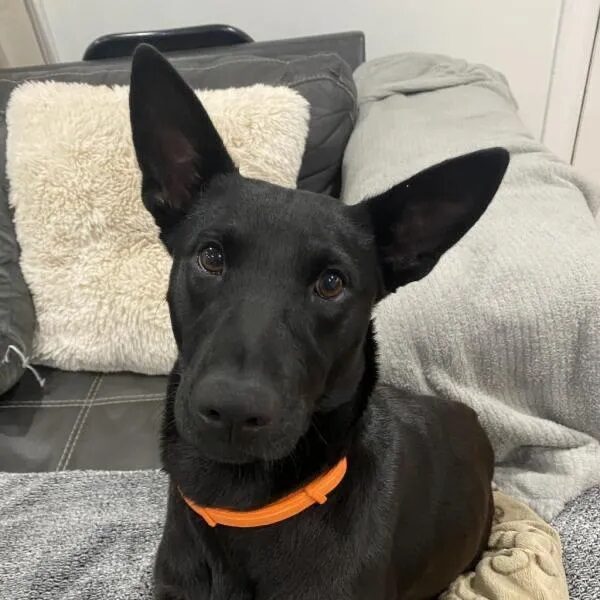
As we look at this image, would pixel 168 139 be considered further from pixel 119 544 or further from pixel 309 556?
pixel 119 544

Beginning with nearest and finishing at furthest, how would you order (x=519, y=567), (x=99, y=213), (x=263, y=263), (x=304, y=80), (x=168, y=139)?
(x=263, y=263) → (x=168, y=139) → (x=519, y=567) → (x=99, y=213) → (x=304, y=80)

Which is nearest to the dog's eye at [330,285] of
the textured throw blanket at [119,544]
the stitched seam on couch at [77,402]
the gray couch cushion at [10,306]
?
the textured throw blanket at [119,544]

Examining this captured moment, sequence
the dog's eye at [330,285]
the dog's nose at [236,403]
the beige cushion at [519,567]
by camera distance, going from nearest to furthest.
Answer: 1. the dog's nose at [236,403]
2. the dog's eye at [330,285]
3. the beige cushion at [519,567]

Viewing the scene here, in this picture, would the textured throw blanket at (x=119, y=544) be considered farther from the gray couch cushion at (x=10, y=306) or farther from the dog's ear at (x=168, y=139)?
the dog's ear at (x=168, y=139)

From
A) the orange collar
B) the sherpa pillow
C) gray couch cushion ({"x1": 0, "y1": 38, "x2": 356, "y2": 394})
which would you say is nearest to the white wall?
gray couch cushion ({"x1": 0, "y1": 38, "x2": 356, "y2": 394})

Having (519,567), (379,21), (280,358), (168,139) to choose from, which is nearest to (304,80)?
(379,21)

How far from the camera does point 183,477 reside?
103 cm

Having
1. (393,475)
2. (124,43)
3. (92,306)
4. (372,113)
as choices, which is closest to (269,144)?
(372,113)

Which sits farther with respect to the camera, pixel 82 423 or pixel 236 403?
pixel 82 423

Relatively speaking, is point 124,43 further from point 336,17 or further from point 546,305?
point 546,305

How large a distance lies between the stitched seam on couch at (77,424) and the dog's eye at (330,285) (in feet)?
3.18

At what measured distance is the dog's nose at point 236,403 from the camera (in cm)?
78

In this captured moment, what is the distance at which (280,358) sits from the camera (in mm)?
846

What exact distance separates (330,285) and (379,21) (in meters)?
1.89
